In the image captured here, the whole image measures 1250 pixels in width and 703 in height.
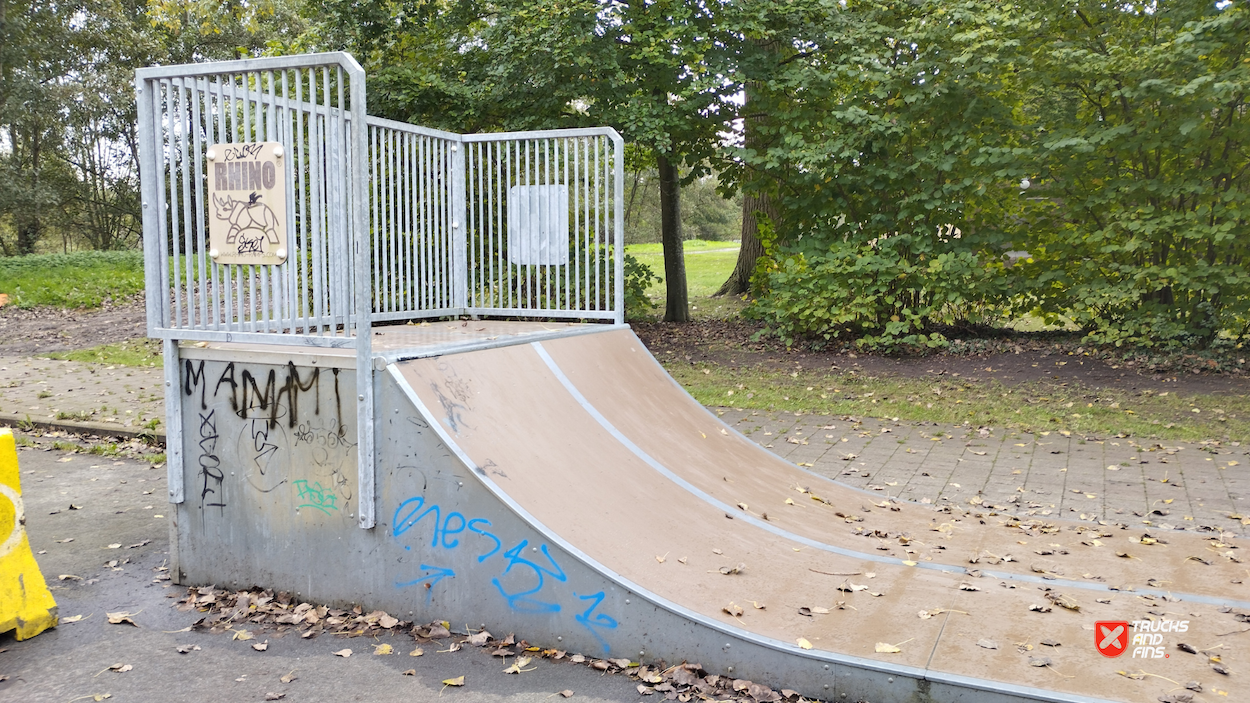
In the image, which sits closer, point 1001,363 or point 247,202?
point 247,202

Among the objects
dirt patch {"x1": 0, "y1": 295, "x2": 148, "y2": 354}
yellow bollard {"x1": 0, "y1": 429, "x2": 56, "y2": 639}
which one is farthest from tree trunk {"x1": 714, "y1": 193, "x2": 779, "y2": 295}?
yellow bollard {"x1": 0, "y1": 429, "x2": 56, "y2": 639}

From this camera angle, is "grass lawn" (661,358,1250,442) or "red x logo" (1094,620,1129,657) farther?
"grass lawn" (661,358,1250,442)

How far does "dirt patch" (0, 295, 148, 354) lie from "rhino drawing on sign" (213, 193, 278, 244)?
12.6m

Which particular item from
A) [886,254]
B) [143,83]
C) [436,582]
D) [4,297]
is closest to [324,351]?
[436,582]

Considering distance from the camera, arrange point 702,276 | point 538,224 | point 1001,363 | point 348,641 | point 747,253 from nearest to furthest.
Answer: point 348,641
point 538,224
point 1001,363
point 747,253
point 702,276

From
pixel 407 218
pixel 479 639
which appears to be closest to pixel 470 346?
pixel 479 639

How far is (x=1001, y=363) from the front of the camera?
39.1 feet

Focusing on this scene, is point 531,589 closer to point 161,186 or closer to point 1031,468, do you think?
point 161,186

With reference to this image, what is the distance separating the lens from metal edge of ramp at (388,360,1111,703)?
338 centimetres

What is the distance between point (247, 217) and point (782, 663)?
11.1ft

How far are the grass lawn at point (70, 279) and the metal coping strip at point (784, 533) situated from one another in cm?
1810

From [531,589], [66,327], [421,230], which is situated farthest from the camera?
[66,327]

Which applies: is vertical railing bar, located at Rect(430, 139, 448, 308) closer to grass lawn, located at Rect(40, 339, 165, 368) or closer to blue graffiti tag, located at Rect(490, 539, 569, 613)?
blue graffiti tag, located at Rect(490, 539, 569, 613)

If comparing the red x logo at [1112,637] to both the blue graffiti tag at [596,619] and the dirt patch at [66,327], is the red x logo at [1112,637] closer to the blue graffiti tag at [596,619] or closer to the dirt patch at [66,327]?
the blue graffiti tag at [596,619]
